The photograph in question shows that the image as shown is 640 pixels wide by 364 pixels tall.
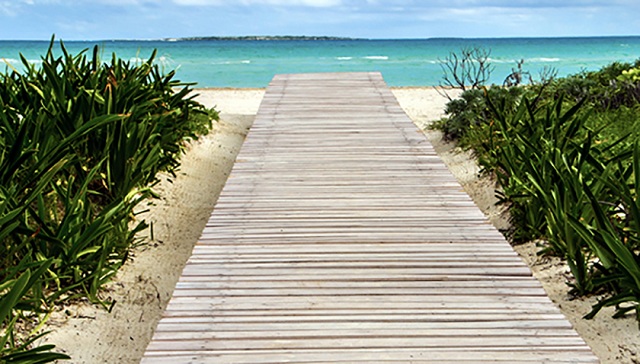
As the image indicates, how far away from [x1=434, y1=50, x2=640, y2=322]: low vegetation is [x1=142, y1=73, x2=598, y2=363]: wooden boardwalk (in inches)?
17.7

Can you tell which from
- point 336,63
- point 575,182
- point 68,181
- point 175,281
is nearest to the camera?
point 575,182

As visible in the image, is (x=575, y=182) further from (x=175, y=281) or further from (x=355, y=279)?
(x=175, y=281)

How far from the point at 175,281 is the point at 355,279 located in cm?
184

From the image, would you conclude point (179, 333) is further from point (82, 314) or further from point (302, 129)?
point (302, 129)

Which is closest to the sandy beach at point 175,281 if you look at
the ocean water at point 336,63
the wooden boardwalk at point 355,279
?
the wooden boardwalk at point 355,279

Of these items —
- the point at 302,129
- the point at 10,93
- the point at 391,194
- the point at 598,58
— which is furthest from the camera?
the point at 598,58

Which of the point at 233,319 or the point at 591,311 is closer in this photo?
the point at 233,319

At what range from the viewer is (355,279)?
304 centimetres

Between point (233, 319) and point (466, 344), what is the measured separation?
89 cm

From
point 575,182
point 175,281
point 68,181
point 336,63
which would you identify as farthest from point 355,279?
point 336,63

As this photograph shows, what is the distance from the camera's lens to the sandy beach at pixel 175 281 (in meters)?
3.34

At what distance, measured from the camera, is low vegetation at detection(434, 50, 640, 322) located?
3246mm

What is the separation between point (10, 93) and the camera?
5.35 meters

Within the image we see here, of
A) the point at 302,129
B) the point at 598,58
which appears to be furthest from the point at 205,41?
the point at 302,129
